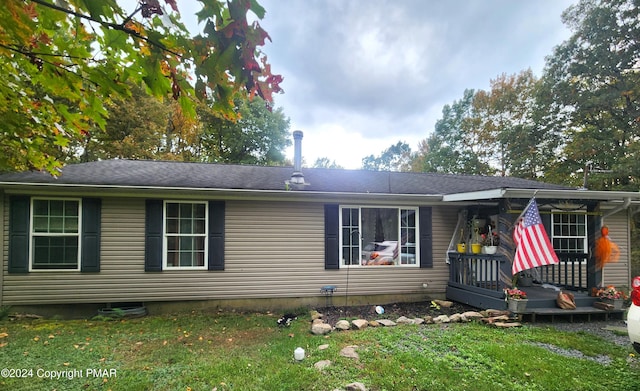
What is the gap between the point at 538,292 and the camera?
6.58 m

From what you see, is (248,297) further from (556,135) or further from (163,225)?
(556,135)

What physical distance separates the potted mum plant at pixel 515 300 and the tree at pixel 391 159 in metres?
29.0

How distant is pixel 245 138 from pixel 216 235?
1536cm

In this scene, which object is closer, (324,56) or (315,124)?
(324,56)

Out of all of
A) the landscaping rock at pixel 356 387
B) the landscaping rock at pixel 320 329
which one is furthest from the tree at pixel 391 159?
the landscaping rock at pixel 356 387

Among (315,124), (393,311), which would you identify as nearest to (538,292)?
(393,311)

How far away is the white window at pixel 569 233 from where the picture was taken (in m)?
8.11

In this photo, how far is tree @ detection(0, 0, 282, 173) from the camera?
1496 mm

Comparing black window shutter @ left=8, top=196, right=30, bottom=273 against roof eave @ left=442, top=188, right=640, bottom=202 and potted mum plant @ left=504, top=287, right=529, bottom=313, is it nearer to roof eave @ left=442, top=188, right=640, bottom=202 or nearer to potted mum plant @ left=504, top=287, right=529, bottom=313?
roof eave @ left=442, top=188, right=640, bottom=202

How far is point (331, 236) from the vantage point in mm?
6727

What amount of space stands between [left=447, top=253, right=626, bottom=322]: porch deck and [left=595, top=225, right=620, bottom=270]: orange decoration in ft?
2.29

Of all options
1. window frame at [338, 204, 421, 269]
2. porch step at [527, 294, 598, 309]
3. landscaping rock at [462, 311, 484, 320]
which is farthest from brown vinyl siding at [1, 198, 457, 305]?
porch step at [527, 294, 598, 309]

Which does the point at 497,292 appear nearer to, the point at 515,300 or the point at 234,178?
the point at 515,300

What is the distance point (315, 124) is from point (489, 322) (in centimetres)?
1663
